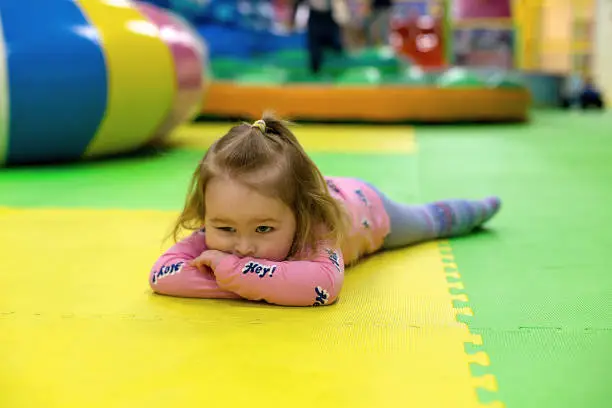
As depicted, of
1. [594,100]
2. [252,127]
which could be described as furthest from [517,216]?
[594,100]

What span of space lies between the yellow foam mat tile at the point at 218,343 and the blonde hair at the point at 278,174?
Result: 180 mm

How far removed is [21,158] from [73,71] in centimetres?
53

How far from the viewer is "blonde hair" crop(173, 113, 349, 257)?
1752mm

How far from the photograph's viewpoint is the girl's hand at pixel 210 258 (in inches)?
68.8

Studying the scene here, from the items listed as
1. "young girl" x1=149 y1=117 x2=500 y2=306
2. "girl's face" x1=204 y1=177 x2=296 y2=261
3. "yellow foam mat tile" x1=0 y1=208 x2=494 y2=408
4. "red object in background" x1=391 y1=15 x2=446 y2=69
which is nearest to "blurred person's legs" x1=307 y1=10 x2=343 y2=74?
"red object in background" x1=391 y1=15 x2=446 y2=69

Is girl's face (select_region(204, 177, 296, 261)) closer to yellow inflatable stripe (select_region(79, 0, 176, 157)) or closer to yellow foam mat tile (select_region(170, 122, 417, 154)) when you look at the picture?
yellow inflatable stripe (select_region(79, 0, 176, 157))

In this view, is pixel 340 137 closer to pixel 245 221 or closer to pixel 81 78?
pixel 81 78

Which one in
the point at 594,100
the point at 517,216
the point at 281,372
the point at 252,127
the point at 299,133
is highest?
the point at 252,127

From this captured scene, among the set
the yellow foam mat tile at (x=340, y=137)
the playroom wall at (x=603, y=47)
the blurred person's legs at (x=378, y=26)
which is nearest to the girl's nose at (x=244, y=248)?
the yellow foam mat tile at (x=340, y=137)

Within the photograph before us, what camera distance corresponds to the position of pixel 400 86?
259 inches

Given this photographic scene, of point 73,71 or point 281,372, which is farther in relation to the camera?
point 73,71

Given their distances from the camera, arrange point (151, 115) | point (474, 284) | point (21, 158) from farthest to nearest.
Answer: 1. point (151, 115)
2. point (21, 158)
3. point (474, 284)

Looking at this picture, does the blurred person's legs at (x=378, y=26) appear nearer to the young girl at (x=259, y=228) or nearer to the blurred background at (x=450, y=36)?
the blurred background at (x=450, y=36)

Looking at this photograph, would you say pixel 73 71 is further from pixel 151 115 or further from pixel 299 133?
pixel 299 133
